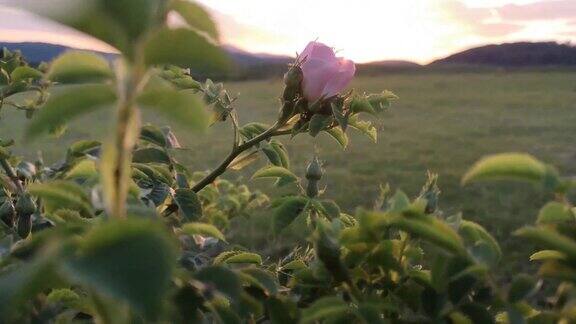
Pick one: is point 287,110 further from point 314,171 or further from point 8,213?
point 8,213

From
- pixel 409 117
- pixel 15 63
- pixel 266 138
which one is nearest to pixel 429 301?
pixel 266 138

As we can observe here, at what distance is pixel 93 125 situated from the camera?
36 cm

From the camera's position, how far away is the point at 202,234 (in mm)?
548

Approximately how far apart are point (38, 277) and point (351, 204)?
3998 millimetres

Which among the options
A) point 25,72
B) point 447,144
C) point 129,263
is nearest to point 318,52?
point 25,72

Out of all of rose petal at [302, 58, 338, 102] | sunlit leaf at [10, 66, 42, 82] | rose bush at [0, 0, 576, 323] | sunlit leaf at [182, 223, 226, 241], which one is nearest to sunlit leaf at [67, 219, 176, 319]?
rose bush at [0, 0, 576, 323]

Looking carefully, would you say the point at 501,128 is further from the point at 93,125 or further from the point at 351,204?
the point at 93,125

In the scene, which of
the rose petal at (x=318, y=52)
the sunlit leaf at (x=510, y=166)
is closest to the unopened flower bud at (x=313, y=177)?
the rose petal at (x=318, y=52)

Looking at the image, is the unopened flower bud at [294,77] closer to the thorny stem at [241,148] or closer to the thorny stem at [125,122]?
the thorny stem at [241,148]

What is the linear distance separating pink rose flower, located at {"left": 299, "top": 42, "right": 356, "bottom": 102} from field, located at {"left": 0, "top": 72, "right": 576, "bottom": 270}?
47 cm

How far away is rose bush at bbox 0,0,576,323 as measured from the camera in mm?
323

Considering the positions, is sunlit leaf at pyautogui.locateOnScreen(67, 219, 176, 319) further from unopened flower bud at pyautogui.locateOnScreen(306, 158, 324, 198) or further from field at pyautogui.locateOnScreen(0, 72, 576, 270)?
unopened flower bud at pyautogui.locateOnScreen(306, 158, 324, 198)

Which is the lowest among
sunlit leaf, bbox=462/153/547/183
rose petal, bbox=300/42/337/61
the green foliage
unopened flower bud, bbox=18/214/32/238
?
unopened flower bud, bbox=18/214/32/238

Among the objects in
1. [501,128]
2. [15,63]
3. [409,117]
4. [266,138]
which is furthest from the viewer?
[409,117]
